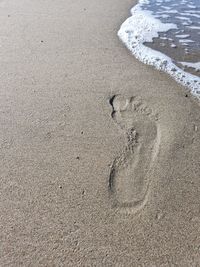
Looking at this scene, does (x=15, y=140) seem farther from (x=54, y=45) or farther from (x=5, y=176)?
(x=54, y=45)

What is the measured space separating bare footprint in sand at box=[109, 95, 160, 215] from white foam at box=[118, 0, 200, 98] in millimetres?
694

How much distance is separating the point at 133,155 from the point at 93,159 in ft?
0.98

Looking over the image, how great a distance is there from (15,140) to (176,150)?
4.02 feet

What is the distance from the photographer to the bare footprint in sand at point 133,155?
2393 mm

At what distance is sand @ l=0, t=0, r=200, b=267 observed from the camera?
6.88 ft

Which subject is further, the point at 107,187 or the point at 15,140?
the point at 15,140

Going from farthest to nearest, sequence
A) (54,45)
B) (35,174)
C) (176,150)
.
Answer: (54,45), (176,150), (35,174)

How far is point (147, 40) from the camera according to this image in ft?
14.7

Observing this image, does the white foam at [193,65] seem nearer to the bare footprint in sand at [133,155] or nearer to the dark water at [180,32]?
the dark water at [180,32]

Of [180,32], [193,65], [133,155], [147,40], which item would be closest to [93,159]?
[133,155]

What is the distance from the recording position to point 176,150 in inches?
108

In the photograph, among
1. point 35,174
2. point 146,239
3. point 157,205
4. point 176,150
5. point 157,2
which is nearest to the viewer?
point 146,239

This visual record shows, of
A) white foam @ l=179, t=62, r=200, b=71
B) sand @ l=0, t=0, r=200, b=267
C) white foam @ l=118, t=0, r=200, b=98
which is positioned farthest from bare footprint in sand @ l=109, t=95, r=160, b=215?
white foam @ l=179, t=62, r=200, b=71

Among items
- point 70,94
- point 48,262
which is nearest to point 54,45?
point 70,94
